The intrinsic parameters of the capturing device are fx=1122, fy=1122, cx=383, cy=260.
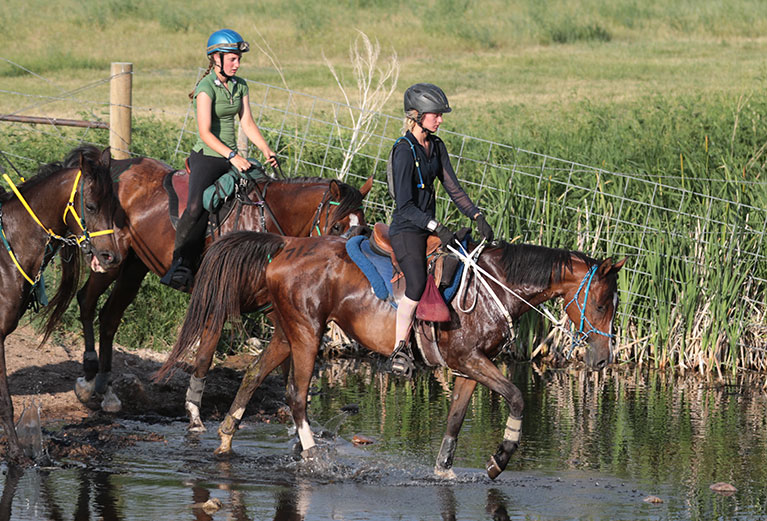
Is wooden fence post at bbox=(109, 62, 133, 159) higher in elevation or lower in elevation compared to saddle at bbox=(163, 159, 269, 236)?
higher

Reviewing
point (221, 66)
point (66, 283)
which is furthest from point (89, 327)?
point (221, 66)

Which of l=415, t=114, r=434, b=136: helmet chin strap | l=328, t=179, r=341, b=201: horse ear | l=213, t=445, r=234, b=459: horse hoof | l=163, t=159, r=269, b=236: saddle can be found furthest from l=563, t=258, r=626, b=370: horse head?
l=163, t=159, r=269, b=236: saddle

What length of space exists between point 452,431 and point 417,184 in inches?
65.6

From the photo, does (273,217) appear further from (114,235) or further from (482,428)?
(482,428)

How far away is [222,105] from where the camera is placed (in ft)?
29.3

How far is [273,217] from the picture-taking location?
888 centimetres

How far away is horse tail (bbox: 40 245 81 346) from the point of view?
8359 mm

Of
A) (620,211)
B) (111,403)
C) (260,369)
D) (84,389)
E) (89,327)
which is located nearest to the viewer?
(260,369)

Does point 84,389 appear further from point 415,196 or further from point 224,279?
point 415,196

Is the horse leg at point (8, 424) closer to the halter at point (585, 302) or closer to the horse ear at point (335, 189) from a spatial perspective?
the horse ear at point (335, 189)

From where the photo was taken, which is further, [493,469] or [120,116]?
[120,116]

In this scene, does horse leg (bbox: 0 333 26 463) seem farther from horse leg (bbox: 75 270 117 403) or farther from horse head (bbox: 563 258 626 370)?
horse head (bbox: 563 258 626 370)

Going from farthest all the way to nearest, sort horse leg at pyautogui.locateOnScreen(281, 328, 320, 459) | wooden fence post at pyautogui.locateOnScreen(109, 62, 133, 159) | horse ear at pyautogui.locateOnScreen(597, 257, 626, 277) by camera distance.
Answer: wooden fence post at pyautogui.locateOnScreen(109, 62, 133, 159) < horse leg at pyautogui.locateOnScreen(281, 328, 320, 459) < horse ear at pyautogui.locateOnScreen(597, 257, 626, 277)

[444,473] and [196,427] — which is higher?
[196,427]
